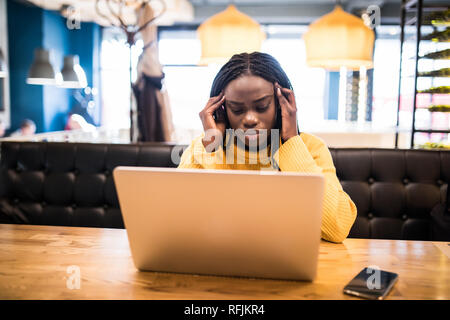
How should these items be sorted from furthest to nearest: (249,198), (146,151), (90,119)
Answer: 1. (90,119)
2. (146,151)
3. (249,198)

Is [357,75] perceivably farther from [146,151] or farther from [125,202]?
[125,202]

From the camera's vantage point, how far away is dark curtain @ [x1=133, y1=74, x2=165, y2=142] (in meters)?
2.36

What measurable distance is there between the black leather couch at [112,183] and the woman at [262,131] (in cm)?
57

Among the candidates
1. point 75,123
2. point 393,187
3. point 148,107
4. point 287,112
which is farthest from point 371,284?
point 75,123

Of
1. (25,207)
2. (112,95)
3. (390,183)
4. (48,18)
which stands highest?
(48,18)

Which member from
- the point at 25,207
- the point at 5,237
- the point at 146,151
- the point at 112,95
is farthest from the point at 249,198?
the point at 112,95

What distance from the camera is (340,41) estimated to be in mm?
2592

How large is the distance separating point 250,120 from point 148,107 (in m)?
1.42

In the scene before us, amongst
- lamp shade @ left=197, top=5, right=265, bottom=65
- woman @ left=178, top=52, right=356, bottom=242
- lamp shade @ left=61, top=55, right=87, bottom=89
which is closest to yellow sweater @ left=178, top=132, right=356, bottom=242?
woman @ left=178, top=52, right=356, bottom=242

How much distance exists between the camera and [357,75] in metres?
7.45

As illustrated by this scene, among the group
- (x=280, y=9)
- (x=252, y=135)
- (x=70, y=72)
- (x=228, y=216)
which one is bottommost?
(x=228, y=216)

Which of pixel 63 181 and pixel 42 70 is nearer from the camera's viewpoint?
pixel 63 181

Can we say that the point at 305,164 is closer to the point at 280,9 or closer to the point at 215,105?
the point at 215,105
